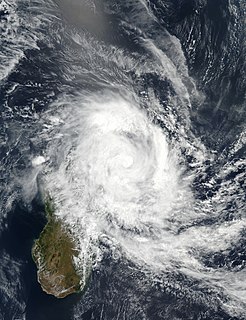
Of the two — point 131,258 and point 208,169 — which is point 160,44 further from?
point 131,258

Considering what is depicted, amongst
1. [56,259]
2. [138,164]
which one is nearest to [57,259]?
[56,259]

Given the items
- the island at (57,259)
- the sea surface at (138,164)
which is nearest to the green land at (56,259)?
the island at (57,259)

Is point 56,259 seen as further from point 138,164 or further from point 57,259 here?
point 138,164

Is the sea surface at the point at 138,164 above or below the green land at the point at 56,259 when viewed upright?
above

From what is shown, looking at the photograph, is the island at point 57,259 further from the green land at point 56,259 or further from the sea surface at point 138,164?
the sea surface at point 138,164

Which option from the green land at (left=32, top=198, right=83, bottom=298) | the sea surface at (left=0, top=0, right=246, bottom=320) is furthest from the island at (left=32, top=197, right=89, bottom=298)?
the sea surface at (left=0, top=0, right=246, bottom=320)

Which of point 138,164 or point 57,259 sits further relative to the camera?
point 138,164

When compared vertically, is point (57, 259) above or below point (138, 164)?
below
